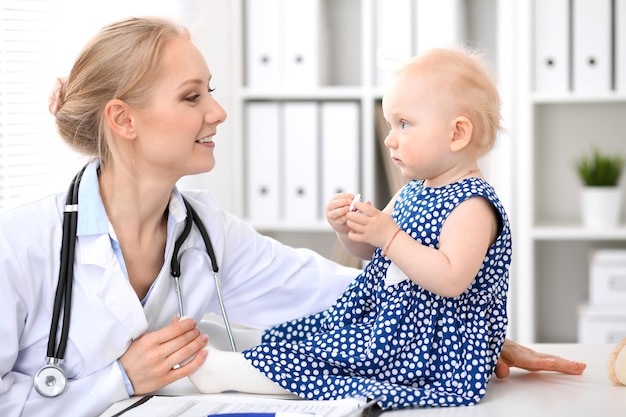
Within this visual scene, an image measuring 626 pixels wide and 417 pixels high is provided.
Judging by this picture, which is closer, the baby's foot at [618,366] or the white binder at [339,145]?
the baby's foot at [618,366]

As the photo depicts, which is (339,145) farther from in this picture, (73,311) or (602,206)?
(73,311)

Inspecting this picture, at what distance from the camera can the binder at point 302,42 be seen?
297 cm

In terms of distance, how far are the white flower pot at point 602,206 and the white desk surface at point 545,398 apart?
1.45 meters

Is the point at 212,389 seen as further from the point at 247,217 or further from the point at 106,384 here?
the point at 247,217

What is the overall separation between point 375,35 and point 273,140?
1.59 ft

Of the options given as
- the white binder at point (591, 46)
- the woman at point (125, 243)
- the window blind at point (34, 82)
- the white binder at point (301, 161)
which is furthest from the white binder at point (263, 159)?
the woman at point (125, 243)

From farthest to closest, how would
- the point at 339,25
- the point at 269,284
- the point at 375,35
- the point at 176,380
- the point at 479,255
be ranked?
1. the point at 339,25
2. the point at 375,35
3. the point at 269,284
4. the point at 176,380
5. the point at 479,255

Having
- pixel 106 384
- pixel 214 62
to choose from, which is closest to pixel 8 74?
pixel 214 62

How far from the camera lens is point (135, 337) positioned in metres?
1.49

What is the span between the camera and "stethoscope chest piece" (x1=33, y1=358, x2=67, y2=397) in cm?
139

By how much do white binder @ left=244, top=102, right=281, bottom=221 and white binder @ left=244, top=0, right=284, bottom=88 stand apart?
9cm

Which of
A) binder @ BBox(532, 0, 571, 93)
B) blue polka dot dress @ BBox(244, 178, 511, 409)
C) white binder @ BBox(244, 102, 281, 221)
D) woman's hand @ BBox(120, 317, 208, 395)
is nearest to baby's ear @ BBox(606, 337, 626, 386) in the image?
blue polka dot dress @ BBox(244, 178, 511, 409)

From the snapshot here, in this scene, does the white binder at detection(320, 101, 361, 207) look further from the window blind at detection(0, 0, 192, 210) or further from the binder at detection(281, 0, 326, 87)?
the window blind at detection(0, 0, 192, 210)

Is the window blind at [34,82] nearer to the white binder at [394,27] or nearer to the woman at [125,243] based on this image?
the woman at [125,243]
